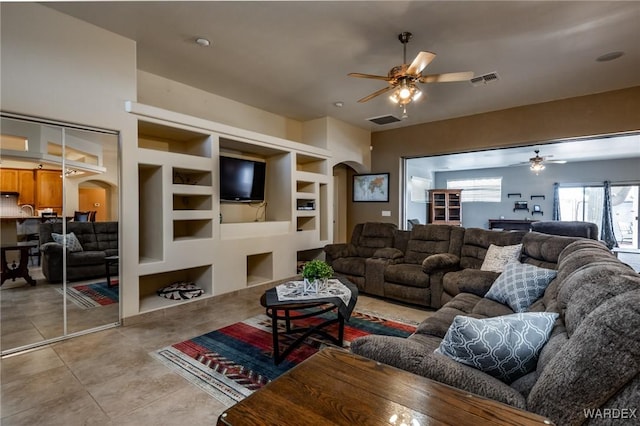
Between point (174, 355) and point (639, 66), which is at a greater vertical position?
point (639, 66)

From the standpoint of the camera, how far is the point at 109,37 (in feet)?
10.4

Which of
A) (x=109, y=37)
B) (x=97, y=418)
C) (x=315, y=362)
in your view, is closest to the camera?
(x=315, y=362)

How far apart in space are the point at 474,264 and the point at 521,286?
59.2 inches

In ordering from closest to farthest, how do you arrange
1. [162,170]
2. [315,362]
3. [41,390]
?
1. [315,362]
2. [41,390]
3. [162,170]

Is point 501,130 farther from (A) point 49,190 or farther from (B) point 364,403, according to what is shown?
(A) point 49,190

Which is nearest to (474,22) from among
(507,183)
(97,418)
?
(97,418)

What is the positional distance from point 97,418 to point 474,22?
4313mm

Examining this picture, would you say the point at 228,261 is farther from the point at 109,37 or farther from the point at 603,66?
the point at 603,66

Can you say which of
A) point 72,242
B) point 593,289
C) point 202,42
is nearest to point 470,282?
point 593,289

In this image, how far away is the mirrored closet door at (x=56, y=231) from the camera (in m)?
2.73

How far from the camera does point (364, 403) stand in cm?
95

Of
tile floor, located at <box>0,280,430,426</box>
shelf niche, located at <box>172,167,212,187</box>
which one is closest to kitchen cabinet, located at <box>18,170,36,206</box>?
tile floor, located at <box>0,280,430,426</box>

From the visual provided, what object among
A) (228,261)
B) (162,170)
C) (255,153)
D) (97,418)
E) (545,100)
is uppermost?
(545,100)

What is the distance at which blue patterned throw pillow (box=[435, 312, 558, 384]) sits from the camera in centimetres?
126
